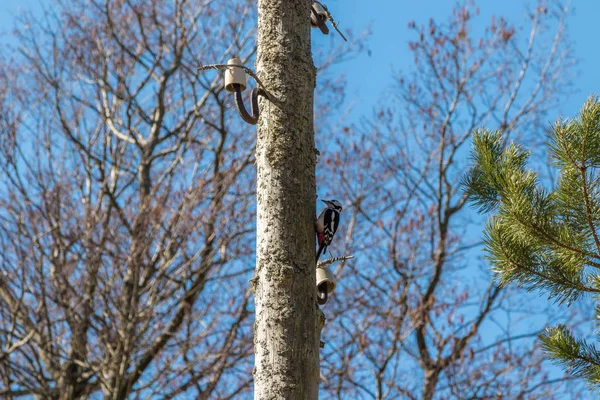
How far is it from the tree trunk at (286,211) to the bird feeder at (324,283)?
209mm

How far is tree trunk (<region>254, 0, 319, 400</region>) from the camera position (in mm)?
1951

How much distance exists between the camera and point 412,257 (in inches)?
313

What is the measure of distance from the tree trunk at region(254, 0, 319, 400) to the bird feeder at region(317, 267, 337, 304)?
0.69 feet

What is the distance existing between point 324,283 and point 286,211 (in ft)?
1.19

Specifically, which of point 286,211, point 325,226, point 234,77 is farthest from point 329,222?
point 234,77

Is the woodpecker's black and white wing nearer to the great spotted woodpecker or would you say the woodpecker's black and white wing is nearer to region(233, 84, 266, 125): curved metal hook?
the great spotted woodpecker

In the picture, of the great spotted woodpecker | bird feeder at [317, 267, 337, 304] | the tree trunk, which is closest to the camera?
the tree trunk

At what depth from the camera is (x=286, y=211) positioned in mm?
2105

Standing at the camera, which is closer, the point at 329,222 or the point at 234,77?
the point at 329,222

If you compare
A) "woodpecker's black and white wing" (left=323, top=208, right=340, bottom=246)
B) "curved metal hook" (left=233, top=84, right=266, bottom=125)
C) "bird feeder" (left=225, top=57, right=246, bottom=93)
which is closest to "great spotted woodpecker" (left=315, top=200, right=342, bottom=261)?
"woodpecker's black and white wing" (left=323, top=208, right=340, bottom=246)

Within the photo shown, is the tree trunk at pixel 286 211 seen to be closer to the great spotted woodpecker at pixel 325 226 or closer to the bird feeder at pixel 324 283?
the great spotted woodpecker at pixel 325 226

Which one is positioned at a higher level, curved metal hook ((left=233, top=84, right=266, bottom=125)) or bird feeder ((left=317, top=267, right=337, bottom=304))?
curved metal hook ((left=233, top=84, right=266, bottom=125))

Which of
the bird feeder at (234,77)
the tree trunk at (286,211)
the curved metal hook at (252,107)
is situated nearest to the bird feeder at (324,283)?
the tree trunk at (286,211)

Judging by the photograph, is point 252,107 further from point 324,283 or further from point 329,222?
point 324,283
